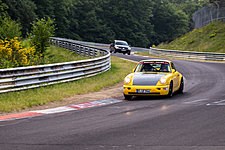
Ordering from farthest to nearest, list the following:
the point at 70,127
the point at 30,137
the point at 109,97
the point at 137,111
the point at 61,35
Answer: the point at 61,35
the point at 109,97
the point at 137,111
the point at 70,127
the point at 30,137

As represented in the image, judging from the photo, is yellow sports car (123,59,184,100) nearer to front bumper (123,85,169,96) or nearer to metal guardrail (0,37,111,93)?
front bumper (123,85,169,96)

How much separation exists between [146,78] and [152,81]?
30 cm

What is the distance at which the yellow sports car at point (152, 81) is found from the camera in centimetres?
1156

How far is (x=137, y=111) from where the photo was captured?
9219 mm

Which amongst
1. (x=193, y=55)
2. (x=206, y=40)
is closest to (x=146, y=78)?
(x=193, y=55)

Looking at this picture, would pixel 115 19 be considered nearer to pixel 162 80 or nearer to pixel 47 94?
pixel 47 94

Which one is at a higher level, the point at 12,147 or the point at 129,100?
the point at 12,147

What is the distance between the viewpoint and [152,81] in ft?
38.6

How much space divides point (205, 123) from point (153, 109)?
2.21 metres

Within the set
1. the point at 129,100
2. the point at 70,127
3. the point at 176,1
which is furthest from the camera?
the point at 176,1

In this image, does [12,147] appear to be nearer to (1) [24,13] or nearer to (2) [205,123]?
(2) [205,123]

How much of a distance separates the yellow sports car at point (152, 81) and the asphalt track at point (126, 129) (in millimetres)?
1202

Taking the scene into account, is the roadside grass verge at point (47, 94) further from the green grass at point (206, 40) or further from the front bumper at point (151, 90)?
the green grass at point (206, 40)

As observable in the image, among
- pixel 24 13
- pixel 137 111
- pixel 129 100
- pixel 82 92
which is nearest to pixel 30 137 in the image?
pixel 137 111
